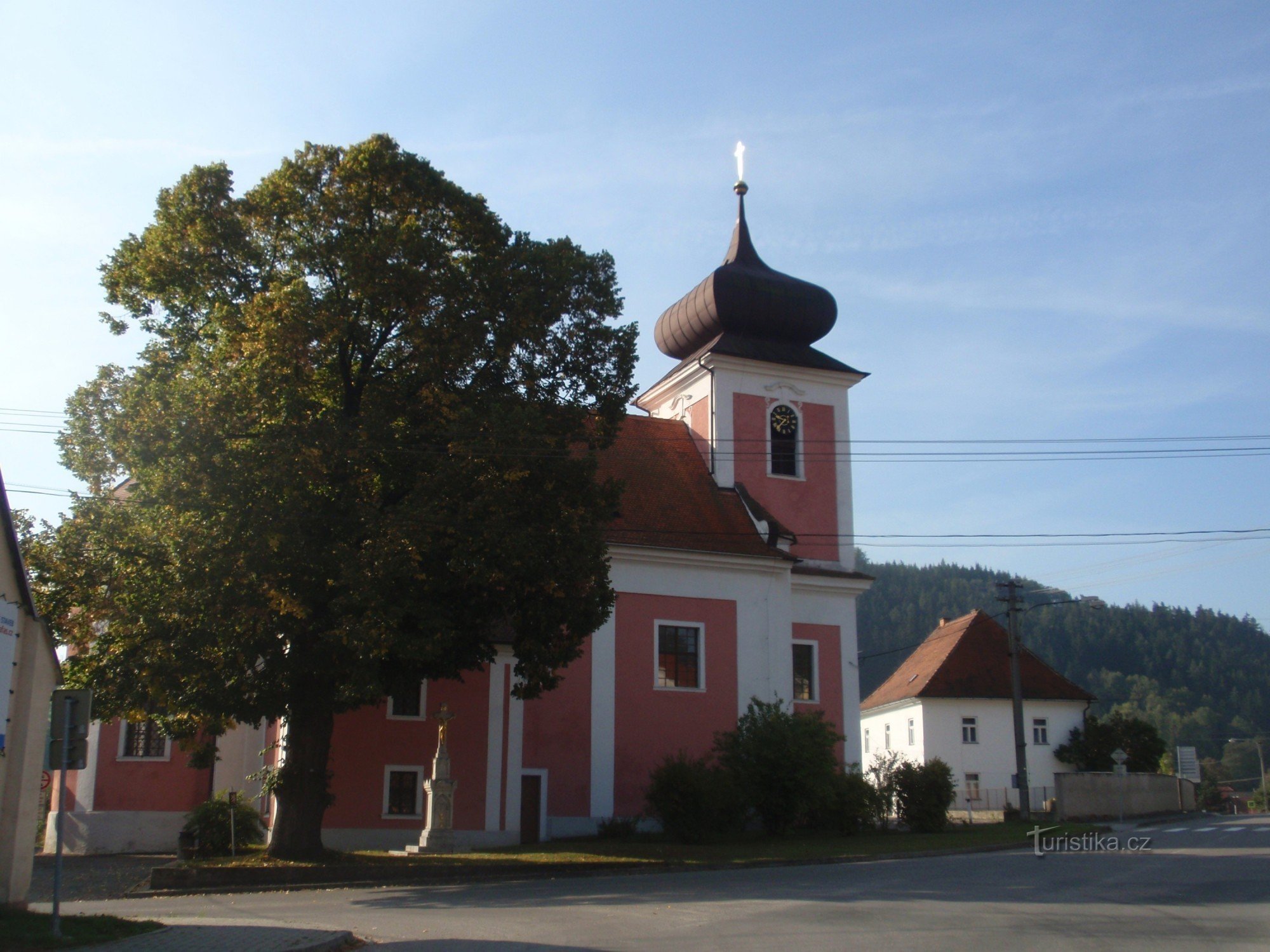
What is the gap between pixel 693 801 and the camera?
2566 centimetres

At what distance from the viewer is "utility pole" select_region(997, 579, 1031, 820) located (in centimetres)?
3102

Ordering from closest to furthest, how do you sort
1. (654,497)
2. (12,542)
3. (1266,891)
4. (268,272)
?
1. (12,542)
2. (1266,891)
3. (268,272)
4. (654,497)

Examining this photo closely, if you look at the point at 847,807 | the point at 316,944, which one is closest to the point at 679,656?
the point at 847,807

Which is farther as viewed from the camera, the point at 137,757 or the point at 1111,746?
the point at 1111,746

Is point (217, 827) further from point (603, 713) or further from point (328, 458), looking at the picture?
point (328, 458)

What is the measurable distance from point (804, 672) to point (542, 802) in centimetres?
877

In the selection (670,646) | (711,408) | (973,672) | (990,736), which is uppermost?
(711,408)

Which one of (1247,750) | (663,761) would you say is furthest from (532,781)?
(1247,750)

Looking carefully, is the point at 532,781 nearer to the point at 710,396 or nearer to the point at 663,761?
the point at 663,761

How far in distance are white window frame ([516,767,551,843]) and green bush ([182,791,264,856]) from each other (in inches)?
251

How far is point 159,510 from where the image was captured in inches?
722

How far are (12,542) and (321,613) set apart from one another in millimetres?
6683

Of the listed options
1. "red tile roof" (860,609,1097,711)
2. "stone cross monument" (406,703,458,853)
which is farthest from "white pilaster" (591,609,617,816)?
"red tile roof" (860,609,1097,711)

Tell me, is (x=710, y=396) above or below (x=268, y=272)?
above
